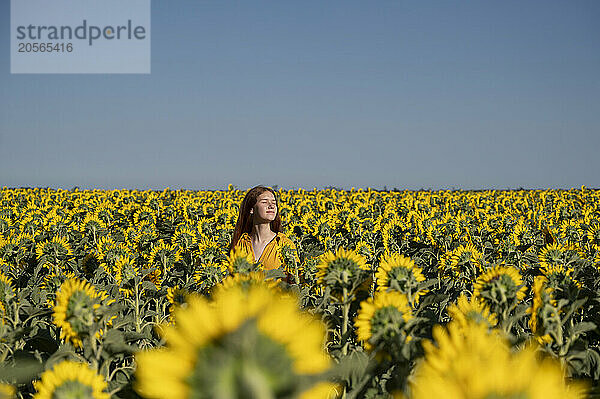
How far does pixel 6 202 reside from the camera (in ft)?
61.7

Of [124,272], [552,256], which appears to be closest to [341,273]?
[552,256]

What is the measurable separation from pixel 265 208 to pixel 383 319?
395cm

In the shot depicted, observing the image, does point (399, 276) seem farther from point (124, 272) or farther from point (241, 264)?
point (124, 272)

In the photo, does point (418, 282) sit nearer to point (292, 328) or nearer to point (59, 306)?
point (59, 306)

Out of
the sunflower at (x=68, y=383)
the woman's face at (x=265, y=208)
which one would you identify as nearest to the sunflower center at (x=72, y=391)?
the sunflower at (x=68, y=383)

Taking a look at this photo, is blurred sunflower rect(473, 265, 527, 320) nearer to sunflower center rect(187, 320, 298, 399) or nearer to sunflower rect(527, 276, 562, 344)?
sunflower rect(527, 276, 562, 344)

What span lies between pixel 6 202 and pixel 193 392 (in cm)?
2064

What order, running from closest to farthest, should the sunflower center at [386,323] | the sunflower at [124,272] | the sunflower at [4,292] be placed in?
the sunflower center at [386,323], the sunflower at [4,292], the sunflower at [124,272]

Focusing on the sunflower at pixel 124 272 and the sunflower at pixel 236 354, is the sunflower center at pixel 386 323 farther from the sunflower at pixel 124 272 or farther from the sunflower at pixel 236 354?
the sunflower at pixel 124 272

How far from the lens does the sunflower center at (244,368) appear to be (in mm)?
716

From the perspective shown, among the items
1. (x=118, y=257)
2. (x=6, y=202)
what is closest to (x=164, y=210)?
(x=6, y=202)

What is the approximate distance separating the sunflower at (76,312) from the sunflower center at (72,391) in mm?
601

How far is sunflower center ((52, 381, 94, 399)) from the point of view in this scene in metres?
1.37

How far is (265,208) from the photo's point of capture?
585 cm
